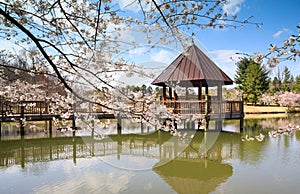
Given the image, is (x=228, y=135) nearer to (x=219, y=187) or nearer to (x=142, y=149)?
(x=142, y=149)

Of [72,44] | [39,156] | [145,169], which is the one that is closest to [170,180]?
[145,169]

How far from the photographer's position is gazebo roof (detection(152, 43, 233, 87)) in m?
12.2

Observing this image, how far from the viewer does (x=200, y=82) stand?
40.5 ft

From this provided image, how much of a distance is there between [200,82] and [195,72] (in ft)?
1.76

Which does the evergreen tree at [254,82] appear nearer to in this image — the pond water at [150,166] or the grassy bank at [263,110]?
the grassy bank at [263,110]

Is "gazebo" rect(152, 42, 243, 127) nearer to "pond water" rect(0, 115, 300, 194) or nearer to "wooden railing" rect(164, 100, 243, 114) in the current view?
"wooden railing" rect(164, 100, 243, 114)

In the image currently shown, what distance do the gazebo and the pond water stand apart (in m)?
1.40

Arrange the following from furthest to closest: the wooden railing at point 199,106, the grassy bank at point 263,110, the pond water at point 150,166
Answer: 1. the grassy bank at point 263,110
2. the wooden railing at point 199,106
3. the pond water at point 150,166

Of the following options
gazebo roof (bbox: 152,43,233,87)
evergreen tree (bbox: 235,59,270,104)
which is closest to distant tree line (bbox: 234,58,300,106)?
evergreen tree (bbox: 235,59,270,104)

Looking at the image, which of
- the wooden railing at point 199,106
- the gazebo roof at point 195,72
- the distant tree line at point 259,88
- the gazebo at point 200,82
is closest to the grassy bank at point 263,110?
the distant tree line at point 259,88

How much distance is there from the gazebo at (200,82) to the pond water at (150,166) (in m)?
1.40

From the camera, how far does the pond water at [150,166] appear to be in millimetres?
5777

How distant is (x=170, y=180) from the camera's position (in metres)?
6.31

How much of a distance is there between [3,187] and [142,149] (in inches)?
207
